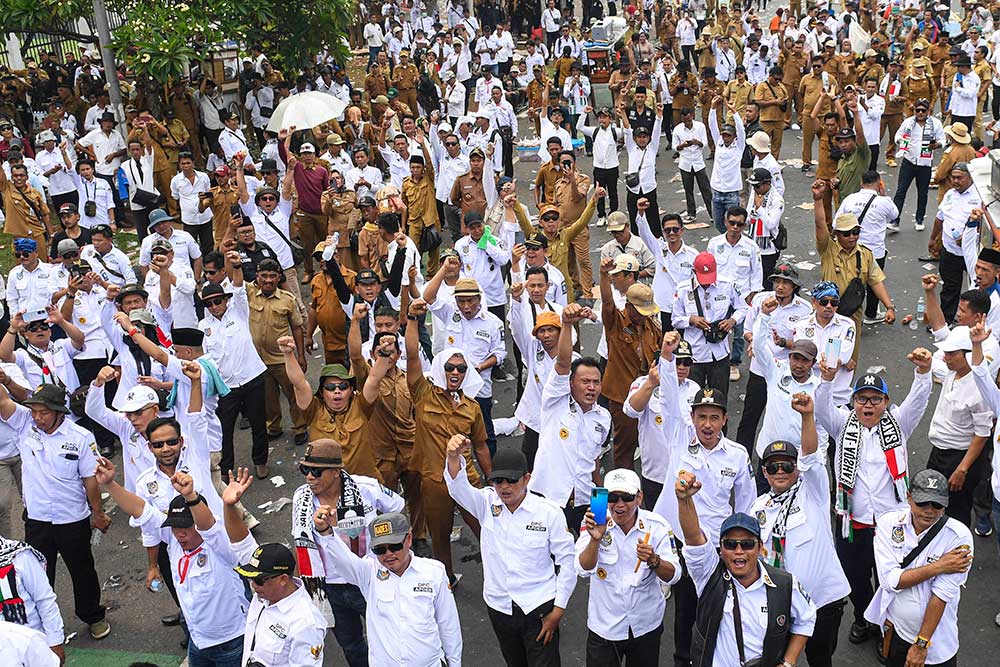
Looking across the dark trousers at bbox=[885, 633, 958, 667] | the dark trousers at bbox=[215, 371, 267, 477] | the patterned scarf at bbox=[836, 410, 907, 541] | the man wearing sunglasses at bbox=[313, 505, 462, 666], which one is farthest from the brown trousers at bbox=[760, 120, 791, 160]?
the man wearing sunglasses at bbox=[313, 505, 462, 666]

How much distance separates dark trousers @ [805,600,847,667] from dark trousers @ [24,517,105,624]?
477cm

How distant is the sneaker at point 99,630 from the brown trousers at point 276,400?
2.57 m

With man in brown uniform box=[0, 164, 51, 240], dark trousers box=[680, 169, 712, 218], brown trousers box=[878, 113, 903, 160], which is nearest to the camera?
man in brown uniform box=[0, 164, 51, 240]

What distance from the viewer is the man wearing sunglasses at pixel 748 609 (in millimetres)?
4629

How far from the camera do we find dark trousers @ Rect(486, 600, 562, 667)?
5.36 metres

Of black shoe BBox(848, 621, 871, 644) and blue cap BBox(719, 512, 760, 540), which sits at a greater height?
blue cap BBox(719, 512, 760, 540)

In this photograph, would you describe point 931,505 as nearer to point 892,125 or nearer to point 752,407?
point 752,407

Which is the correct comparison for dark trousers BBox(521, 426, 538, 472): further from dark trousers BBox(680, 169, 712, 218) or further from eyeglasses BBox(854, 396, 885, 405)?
dark trousers BBox(680, 169, 712, 218)

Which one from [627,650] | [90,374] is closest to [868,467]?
[627,650]

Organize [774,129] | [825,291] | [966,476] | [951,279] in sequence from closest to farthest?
[966,476] → [825,291] → [951,279] → [774,129]

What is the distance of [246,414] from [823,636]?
5.33m

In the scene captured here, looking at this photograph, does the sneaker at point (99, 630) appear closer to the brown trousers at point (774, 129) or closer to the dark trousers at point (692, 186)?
the dark trousers at point (692, 186)

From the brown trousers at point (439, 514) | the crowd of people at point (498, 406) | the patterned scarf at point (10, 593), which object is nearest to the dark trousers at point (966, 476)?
the crowd of people at point (498, 406)

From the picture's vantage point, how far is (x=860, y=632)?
6.08 metres
